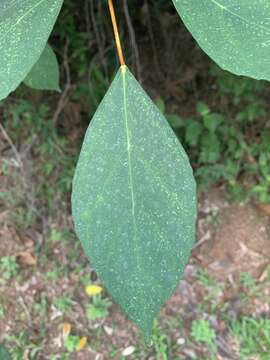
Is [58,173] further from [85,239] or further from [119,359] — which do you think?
[85,239]

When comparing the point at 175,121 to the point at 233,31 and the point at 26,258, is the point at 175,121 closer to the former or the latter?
the point at 26,258

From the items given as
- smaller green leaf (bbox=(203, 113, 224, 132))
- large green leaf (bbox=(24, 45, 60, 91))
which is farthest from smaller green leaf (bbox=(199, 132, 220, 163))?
large green leaf (bbox=(24, 45, 60, 91))

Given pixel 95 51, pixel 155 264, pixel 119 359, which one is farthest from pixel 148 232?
pixel 95 51

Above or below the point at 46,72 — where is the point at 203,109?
below

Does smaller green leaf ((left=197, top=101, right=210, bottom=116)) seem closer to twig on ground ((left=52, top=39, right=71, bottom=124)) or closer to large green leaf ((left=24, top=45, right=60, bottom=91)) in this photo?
twig on ground ((left=52, top=39, right=71, bottom=124))

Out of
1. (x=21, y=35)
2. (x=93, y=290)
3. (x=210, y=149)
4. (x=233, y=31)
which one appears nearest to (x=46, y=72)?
(x=21, y=35)

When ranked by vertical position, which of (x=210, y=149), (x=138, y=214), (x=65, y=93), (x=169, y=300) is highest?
(x=138, y=214)

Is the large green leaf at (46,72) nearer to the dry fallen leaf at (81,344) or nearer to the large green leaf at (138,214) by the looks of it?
the large green leaf at (138,214)
